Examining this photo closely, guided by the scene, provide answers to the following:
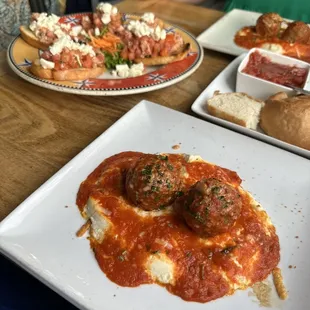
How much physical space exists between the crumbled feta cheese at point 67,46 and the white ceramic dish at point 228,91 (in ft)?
2.51

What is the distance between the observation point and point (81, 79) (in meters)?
2.33

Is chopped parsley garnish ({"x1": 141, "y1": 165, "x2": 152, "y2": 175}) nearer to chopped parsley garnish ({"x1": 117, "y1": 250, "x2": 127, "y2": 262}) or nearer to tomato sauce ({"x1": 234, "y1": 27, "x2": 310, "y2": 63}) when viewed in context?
chopped parsley garnish ({"x1": 117, "y1": 250, "x2": 127, "y2": 262})

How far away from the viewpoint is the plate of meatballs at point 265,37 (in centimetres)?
293

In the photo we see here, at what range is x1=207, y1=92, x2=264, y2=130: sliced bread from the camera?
2.13 metres

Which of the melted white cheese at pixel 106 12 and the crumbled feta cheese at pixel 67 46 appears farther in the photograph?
the melted white cheese at pixel 106 12

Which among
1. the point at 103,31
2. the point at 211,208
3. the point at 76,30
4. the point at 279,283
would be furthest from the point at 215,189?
the point at 76,30

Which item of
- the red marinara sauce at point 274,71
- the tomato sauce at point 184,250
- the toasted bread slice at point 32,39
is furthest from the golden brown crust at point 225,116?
A: the toasted bread slice at point 32,39

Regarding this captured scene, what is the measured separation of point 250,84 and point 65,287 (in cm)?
164

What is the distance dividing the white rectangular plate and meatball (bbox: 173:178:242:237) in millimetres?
245

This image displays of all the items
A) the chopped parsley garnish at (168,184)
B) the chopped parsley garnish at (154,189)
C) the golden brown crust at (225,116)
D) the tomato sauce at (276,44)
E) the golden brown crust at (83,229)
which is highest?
the chopped parsley garnish at (154,189)

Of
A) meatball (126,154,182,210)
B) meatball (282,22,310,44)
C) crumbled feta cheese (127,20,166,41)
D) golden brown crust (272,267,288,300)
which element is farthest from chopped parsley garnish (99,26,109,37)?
golden brown crust (272,267,288,300)

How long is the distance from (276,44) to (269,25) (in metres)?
0.16

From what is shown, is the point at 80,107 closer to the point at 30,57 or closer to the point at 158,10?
the point at 30,57

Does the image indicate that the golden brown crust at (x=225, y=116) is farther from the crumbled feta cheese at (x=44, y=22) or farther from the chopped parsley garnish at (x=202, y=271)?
the crumbled feta cheese at (x=44, y=22)
